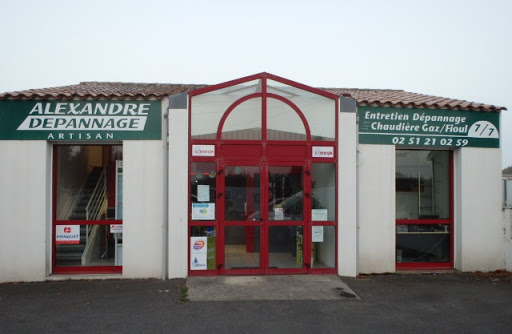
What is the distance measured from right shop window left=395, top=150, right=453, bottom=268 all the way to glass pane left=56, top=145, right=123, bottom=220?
19.8 ft

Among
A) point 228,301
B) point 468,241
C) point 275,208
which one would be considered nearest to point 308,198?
point 275,208

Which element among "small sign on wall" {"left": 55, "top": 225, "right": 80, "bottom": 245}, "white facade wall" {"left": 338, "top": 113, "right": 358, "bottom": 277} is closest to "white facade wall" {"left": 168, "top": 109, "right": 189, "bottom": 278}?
"small sign on wall" {"left": 55, "top": 225, "right": 80, "bottom": 245}

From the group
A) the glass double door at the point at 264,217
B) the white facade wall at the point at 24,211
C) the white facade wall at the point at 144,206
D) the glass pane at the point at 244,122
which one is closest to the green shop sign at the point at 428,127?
the glass double door at the point at 264,217

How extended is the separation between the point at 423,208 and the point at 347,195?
2.06 m

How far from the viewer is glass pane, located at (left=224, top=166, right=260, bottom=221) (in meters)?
8.45

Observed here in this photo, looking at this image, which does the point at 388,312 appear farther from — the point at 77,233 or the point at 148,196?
the point at 77,233

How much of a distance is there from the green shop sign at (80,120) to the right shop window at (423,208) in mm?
5399

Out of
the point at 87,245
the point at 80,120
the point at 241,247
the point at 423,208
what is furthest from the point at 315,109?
the point at 87,245

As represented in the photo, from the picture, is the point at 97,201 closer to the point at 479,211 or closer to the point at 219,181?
the point at 219,181

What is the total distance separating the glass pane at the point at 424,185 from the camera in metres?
9.34

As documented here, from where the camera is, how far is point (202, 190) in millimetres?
8430

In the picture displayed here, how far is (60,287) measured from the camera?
7.75 metres

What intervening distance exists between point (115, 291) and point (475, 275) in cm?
717

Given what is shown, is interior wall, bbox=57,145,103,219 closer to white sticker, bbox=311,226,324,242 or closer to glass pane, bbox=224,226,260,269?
glass pane, bbox=224,226,260,269
